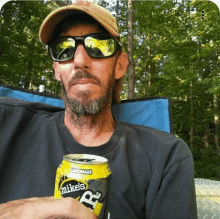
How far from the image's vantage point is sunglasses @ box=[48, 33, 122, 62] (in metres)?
1.25

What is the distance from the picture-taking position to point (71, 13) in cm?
126

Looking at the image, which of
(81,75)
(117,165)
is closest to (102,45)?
(81,75)

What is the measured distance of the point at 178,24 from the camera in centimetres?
629

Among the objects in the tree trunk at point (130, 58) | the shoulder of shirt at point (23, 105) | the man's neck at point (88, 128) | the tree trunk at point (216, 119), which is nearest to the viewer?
the shoulder of shirt at point (23, 105)

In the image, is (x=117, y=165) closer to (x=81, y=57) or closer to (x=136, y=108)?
(x=81, y=57)

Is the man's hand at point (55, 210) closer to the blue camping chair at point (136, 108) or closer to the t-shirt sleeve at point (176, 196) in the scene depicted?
the t-shirt sleeve at point (176, 196)

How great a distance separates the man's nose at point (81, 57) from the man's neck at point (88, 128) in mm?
275

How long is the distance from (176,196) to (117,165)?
0.29m

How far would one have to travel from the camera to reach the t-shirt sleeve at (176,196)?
942 millimetres

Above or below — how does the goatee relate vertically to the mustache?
below

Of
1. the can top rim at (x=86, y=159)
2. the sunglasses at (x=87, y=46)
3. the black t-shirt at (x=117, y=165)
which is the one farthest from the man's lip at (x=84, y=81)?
the can top rim at (x=86, y=159)

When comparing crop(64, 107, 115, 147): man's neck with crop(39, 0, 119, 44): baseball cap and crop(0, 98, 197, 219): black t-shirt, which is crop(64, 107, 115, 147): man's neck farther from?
crop(39, 0, 119, 44): baseball cap

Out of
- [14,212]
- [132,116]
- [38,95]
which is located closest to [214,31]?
[132,116]

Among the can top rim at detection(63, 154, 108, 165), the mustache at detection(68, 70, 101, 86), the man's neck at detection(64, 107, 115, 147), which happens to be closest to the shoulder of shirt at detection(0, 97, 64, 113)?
the man's neck at detection(64, 107, 115, 147)
